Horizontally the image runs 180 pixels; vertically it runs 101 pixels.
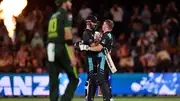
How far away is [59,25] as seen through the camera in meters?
10.9

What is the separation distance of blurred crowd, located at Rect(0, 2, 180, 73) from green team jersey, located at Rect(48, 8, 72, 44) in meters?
9.25

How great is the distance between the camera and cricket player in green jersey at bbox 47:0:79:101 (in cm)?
1091

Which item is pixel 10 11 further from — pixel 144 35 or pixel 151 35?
pixel 151 35

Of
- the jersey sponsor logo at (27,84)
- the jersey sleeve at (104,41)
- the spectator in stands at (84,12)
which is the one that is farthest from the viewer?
the spectator in stands at (84,12)

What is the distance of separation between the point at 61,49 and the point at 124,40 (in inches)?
475

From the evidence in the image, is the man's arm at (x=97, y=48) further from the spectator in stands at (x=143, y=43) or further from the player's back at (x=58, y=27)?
the spectator in stands at (x=143, y=43)

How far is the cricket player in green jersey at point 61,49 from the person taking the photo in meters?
10.9

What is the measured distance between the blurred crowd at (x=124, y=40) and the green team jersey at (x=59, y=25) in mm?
9247

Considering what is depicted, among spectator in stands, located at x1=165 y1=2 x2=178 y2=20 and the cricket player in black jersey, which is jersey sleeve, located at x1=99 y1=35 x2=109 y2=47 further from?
spectator in stands, located at x1=165 y1=2 x2=178 y2=20

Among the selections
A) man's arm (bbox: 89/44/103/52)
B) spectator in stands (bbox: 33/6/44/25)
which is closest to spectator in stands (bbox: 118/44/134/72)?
spectator in stands (bbox: 33/6/44/25)

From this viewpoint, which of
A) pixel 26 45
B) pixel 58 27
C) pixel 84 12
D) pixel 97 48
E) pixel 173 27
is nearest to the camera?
pixel 58 27

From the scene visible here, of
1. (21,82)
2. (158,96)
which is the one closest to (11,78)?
(21,82)

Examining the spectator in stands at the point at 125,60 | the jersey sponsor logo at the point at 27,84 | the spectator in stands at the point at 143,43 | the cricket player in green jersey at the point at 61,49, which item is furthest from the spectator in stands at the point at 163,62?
the cricket player in green jersey at the point at 61,49

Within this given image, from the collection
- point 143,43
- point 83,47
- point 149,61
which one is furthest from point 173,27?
point 83,47
